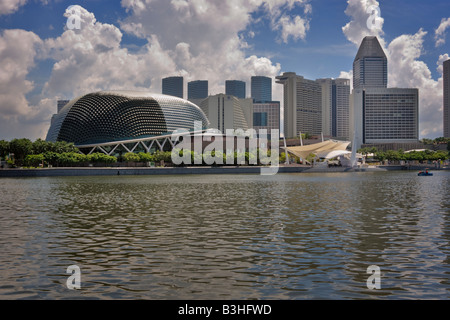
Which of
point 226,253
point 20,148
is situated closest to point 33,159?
point 20,148

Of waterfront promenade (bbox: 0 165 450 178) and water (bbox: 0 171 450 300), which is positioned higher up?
waterfront promenade (bbox: 0 165 450 178)

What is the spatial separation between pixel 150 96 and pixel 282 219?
556ft

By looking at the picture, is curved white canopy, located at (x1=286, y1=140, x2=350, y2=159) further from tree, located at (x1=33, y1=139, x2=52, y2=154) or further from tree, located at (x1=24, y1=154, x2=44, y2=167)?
tree, located at (x1=24, y1=154, x2=44, y2=167)

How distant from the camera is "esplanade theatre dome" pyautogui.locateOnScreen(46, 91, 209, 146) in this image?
170 meters

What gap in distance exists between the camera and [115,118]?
173 metres

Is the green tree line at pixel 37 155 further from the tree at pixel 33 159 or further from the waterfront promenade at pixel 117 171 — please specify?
the waterfront promenade at pixel 117 171

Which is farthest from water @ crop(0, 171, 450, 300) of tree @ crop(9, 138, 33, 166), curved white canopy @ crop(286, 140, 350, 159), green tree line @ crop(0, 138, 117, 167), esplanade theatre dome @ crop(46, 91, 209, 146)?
esplanade theatre dome @ crop(46, 91, 209, 146)

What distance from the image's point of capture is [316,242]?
61.8ft

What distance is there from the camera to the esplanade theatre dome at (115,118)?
170 meters

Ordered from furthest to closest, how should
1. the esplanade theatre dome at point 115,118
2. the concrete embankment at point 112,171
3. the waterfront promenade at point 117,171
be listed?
the esplanade theatre dome at point 115,118
the waterfront promenade at point 117,171
the concrete embankment at point 112,171

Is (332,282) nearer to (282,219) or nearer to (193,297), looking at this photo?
(193,297)

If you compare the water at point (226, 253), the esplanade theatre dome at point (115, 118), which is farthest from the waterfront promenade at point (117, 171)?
the water at point (226, 253)

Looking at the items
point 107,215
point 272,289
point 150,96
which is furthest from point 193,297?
point 150,96

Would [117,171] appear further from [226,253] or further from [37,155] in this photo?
[226,253]
